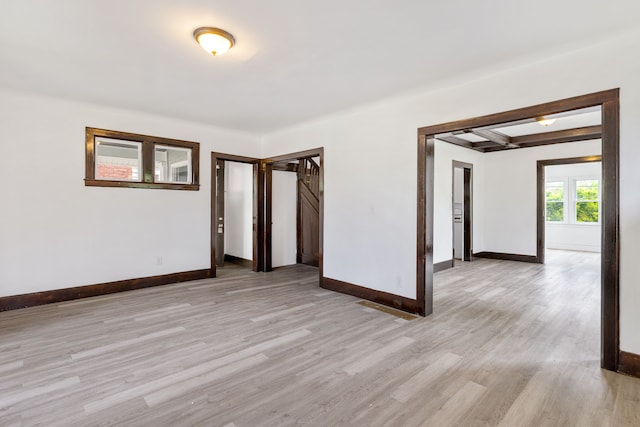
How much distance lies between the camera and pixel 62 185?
4262 millimetres

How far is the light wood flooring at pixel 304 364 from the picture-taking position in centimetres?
199

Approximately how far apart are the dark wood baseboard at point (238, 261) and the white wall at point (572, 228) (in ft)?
29.7

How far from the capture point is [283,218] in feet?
22.7

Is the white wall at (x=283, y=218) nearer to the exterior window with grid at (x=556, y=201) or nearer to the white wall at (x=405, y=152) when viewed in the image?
the white wall at (x=405, y=152)

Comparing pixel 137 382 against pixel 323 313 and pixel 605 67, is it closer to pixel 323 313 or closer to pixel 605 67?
pixel 323 313

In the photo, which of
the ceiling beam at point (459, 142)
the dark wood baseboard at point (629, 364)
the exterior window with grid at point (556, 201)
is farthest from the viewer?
the exterior window with grid at point (556, 201)

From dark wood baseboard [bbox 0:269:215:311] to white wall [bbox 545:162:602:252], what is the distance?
10077mm

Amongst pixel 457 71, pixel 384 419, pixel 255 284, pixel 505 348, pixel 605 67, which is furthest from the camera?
pixel 255 284

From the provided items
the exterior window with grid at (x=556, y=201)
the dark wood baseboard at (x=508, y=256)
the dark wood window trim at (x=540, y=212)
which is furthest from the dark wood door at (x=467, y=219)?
the exterior window with grid at (x=556, y=201)

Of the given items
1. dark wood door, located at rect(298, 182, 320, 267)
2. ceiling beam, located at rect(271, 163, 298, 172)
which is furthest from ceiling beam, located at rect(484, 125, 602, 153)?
ceiling beam, located at rect(271, 163, 298, 172)

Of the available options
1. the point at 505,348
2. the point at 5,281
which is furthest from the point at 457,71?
the point at 5,281

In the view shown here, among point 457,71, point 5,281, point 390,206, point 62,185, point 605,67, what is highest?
point 457,71

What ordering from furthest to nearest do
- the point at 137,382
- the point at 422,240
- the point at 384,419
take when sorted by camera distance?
the point at 422,240 < the point at 137,382 < the point at 384,419

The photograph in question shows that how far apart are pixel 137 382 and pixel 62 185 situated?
3.29 m
